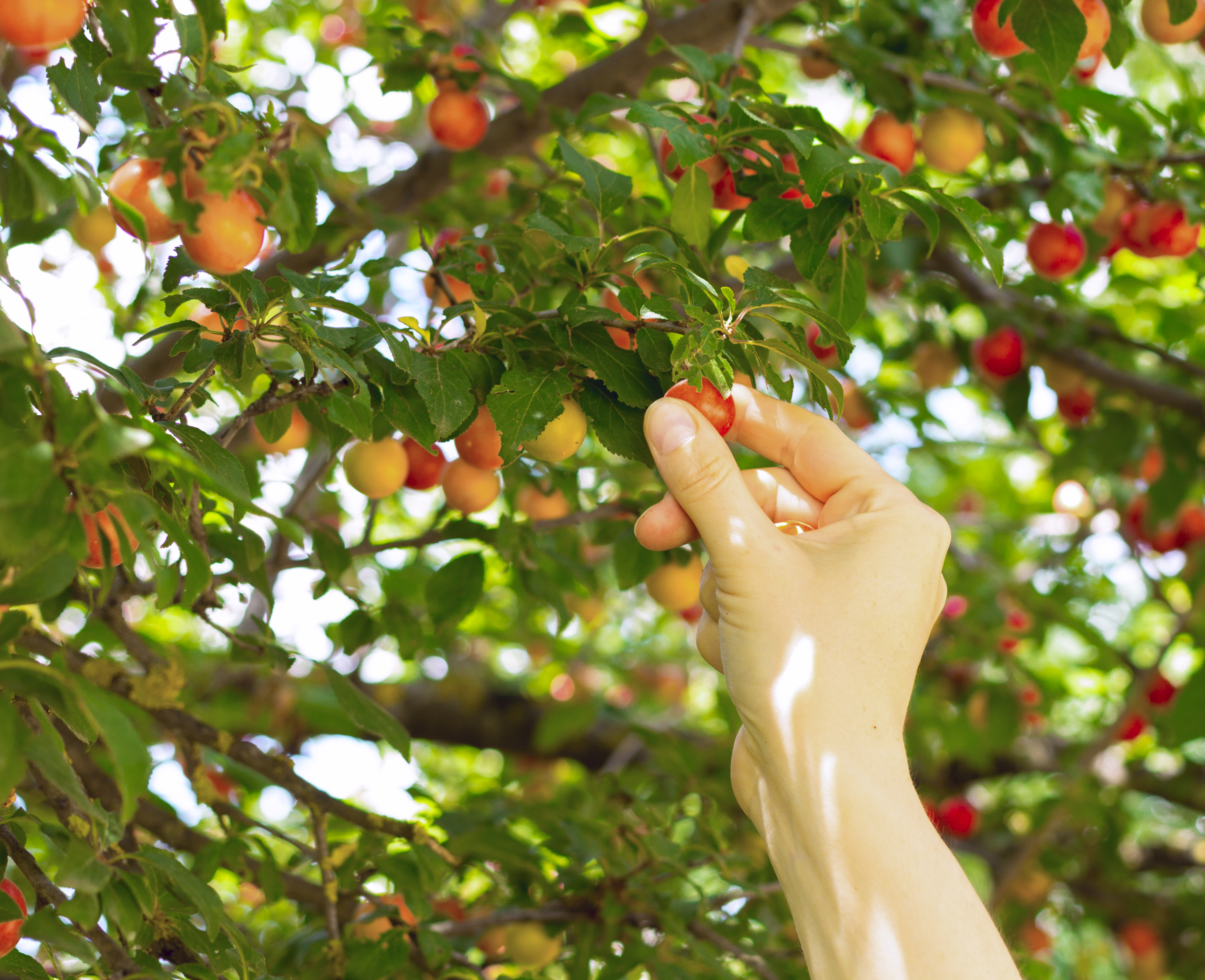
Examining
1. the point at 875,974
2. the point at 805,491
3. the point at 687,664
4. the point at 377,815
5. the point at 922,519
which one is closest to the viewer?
the point at 875,974

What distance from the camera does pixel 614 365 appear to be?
1094 millimetres

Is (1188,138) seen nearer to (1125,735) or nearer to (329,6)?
(1125,735)

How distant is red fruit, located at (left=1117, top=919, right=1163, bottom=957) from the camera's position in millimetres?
3566

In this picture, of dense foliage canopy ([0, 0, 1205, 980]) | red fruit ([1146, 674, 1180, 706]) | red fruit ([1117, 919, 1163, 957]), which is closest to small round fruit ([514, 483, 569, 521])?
dense foliage canopy ([0, 0, 1205, 980])

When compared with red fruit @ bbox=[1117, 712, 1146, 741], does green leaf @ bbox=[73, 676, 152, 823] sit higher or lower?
higher

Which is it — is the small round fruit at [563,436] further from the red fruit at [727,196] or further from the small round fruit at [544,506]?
the small round fruit at [544,506]

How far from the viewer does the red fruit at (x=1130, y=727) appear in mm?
3170

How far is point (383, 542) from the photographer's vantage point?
5.40 feet

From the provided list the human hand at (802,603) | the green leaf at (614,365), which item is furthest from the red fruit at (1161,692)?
the green leaf at (614,365)

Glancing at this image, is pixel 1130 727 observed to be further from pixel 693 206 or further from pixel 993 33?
pixel 693 206

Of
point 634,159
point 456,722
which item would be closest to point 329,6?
point 634,159

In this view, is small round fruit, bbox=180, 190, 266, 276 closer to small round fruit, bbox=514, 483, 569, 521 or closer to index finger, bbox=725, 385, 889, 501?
index finger, bbox=725, 385, 889, 501

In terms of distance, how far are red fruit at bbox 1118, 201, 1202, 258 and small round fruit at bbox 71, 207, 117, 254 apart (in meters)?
2.13

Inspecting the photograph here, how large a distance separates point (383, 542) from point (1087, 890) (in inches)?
129
